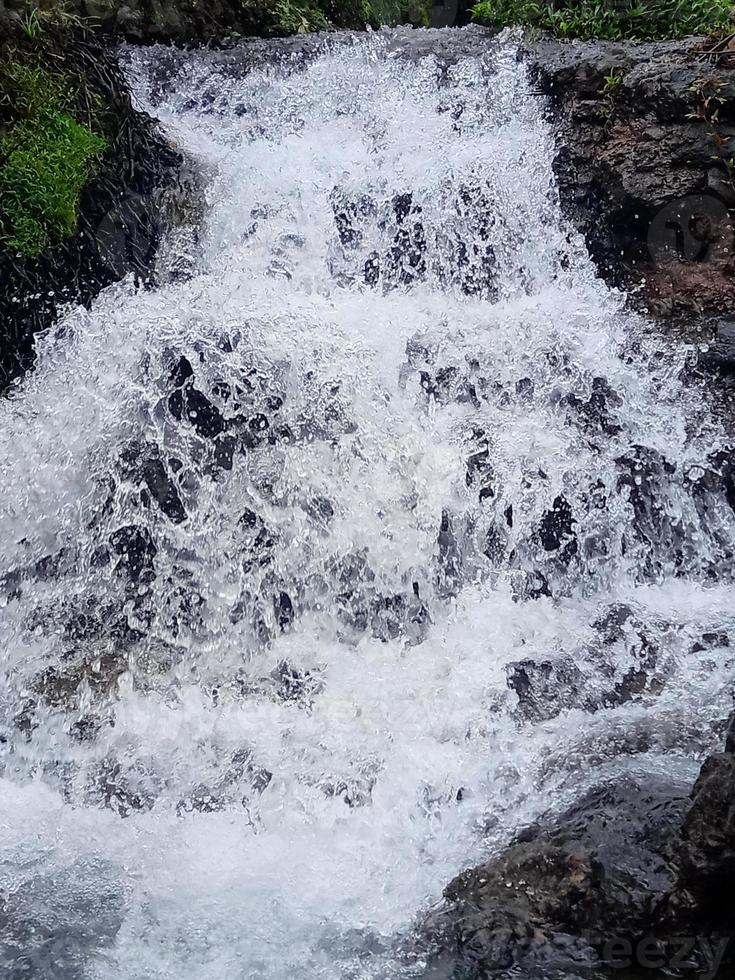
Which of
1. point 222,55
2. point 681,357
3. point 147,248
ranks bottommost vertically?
point 681,357

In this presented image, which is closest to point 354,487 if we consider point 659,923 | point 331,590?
point 331,590

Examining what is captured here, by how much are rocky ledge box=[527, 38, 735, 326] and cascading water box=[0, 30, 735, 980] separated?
273 millimetres

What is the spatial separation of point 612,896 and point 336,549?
2.44 metres

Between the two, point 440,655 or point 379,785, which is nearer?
point 379,785

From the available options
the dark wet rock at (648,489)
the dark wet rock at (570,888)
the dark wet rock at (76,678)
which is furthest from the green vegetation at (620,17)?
the dark wet rock at (570,888)

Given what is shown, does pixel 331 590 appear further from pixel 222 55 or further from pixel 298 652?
pixel 222 55

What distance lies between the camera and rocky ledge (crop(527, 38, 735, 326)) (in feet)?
20.1

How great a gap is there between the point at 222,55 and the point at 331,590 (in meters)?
4.67

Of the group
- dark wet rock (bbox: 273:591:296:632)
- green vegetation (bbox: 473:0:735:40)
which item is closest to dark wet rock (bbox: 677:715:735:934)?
dark wet rock (bbox: 273:591:296:632)

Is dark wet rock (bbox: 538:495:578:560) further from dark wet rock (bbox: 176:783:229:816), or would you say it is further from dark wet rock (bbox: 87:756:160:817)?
dark wet rock (bbox: 87:756:160:817)

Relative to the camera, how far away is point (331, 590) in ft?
16.5

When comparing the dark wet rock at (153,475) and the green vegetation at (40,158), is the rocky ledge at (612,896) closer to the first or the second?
the dark wet rock at (153,475)

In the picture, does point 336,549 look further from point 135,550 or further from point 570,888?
point 570,888

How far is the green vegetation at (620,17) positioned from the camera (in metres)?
7.68
